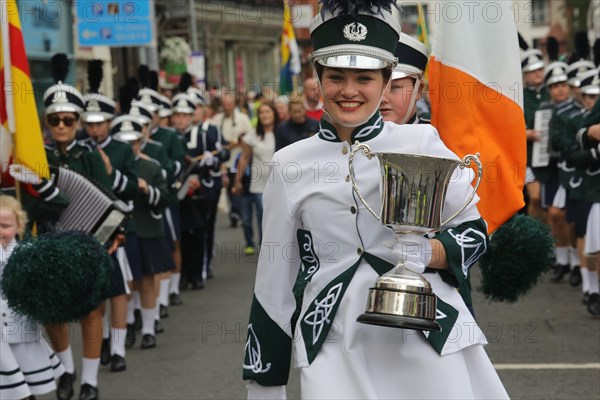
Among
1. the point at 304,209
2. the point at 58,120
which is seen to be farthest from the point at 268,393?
the point at 58,120

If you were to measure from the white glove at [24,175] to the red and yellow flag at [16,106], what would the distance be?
0.04 meters

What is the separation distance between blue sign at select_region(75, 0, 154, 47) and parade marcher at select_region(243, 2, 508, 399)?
1680cm

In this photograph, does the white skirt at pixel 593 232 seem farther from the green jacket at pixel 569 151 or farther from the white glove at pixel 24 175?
the white glove at pixel 24 175

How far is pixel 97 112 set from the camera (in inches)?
393

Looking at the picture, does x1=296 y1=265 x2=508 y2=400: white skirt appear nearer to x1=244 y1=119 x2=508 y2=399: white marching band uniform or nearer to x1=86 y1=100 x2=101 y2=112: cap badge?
x1=244 y1=119 x2=508 y2=399: white marching band uniform

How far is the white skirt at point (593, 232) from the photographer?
10750 millimetres

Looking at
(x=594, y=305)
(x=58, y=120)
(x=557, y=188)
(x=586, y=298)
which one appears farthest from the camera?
(x=557, y=188)

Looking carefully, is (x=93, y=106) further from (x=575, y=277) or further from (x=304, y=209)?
(x=304, y=209)

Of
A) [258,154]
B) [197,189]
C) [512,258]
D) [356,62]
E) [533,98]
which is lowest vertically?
[197,189]

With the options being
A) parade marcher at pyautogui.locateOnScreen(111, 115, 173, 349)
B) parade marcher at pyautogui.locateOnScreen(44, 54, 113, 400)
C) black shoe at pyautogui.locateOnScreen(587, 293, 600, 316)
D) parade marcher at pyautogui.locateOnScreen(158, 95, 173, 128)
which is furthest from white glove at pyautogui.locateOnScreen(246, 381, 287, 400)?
parade marcher at pyautogui.locateOnScreen(158, 95, 173, 128)

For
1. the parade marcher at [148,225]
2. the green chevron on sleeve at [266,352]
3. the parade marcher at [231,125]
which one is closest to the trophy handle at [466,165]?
the green chevron on sleeve at [266,352]

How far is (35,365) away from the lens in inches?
291

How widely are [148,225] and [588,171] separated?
3813mm

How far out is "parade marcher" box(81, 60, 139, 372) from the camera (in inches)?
371
